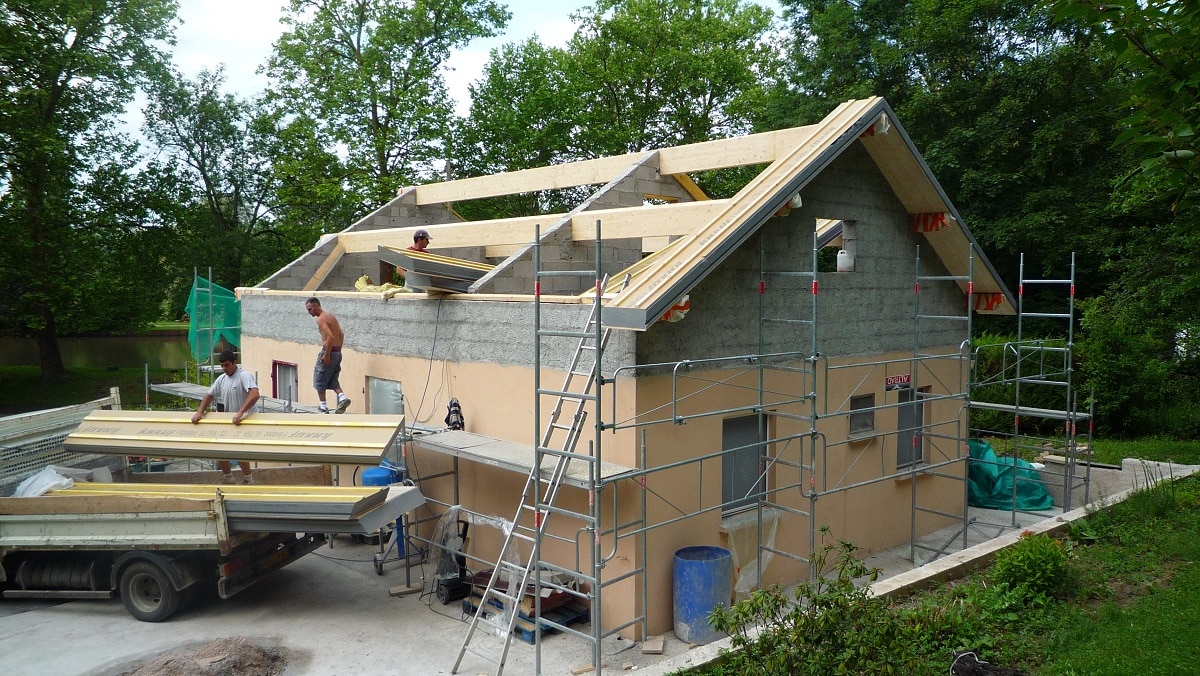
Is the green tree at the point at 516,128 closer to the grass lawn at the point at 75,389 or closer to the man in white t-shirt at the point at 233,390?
the grass lawn at the point at 75,389

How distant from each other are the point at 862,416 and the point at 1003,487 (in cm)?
416

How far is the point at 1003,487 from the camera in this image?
14.1 meters

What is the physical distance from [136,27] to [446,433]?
80.7ft

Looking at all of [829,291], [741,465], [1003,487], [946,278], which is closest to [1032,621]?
[741,465]

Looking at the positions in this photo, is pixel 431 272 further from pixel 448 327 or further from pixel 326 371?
pixel 326 371

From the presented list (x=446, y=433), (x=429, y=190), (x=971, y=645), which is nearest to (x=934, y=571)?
(x=971, y=645)

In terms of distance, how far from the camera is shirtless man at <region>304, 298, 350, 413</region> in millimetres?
11492

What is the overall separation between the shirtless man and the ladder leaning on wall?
378 cm

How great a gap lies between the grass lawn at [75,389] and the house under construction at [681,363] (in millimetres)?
15171

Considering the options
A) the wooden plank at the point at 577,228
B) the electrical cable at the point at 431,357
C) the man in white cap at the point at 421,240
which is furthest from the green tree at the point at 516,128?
the electrical cable at the point at 431,357

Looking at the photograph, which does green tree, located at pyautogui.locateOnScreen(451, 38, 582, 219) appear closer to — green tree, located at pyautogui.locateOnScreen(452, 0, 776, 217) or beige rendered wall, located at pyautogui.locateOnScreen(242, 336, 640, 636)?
green tree, located at pyautogui.locateOnScreen(452, 0, 776, 217)

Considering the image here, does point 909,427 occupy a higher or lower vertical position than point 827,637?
higher

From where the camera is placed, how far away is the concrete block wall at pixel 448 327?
9242mm

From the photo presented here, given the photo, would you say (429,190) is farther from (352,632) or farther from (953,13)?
(953,13)
